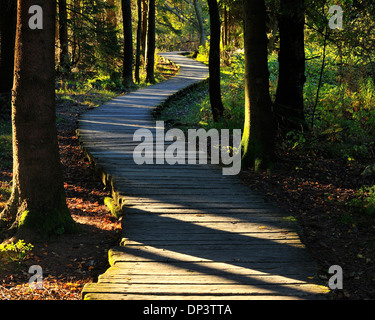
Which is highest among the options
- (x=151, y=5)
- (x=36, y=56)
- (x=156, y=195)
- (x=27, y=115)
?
(x=151, y=5)

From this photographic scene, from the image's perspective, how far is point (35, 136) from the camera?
5848mm

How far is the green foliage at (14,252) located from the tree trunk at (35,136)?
27cm

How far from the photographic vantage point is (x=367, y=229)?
6312 mm

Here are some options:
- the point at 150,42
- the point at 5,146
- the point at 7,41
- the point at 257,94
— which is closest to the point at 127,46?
the point at 150,42

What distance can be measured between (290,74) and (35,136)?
583 centimetres

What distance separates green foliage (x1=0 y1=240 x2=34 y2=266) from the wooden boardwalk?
1.20 m

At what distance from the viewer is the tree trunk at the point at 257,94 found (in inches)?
325

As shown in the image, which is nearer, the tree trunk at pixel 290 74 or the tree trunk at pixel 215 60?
the tree trunk at pixel 290 74

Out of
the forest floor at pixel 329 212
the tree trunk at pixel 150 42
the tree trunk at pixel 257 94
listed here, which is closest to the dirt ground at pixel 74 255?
the forest floor at pixel 329 212

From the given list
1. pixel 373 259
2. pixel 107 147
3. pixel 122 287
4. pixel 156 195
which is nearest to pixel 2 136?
pixel 107 147

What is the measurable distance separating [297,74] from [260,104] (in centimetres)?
167

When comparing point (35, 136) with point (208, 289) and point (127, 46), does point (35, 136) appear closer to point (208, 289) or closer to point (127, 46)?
point (208, 289)

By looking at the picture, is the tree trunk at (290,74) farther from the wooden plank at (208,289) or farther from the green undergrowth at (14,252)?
the green undergrowth at (14,252)

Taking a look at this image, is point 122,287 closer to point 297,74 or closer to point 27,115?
point 27,115
